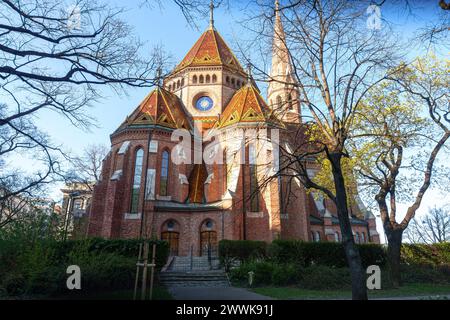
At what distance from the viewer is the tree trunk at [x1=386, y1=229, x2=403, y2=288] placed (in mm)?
13720

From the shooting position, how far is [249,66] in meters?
10.6

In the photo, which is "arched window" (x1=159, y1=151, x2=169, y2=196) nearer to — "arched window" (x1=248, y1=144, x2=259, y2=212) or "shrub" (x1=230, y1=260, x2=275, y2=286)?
"arched window" (x1=248, y1=144, x2=259, y2=212)

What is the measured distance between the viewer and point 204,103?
106 ft

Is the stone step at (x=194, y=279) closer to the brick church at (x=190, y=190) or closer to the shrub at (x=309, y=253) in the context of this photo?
the shrub at (x=309, y=253)

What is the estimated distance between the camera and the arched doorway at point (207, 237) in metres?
22.4

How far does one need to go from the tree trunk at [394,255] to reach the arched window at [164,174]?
16.4 metres

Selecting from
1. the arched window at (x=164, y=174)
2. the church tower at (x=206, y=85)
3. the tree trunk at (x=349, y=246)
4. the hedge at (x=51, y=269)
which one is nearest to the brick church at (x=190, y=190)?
the arched window at (x=164, y=174)

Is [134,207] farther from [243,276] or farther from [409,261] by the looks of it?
[409,261]

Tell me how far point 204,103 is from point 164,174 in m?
10.1

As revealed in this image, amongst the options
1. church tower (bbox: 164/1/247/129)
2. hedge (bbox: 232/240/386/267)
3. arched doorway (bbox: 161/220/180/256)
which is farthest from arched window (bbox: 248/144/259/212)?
church tower (bbox: 164/1/247/129)

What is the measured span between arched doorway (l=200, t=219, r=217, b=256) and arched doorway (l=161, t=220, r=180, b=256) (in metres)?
1.95

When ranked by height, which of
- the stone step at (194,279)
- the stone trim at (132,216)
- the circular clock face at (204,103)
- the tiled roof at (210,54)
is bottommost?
the stone step at (194,279)
